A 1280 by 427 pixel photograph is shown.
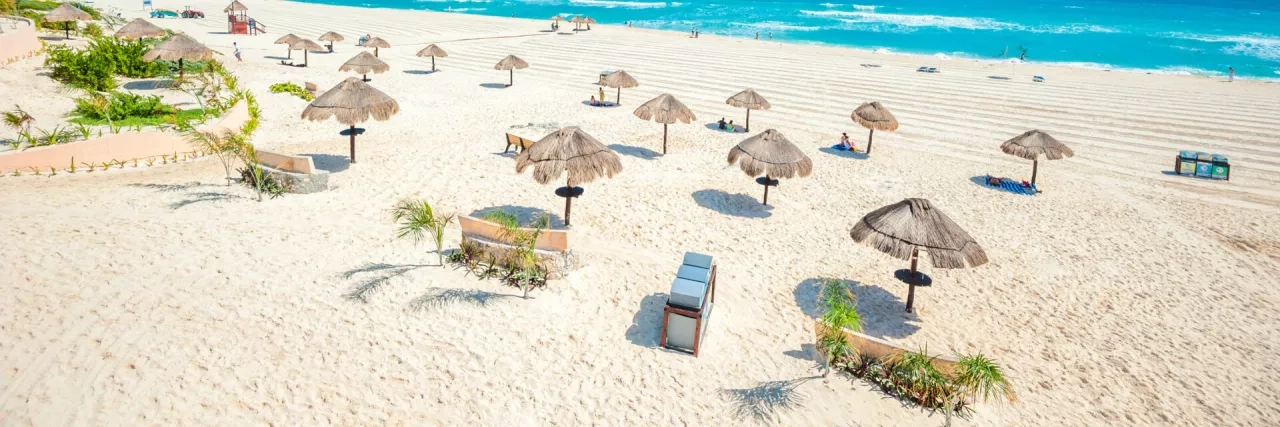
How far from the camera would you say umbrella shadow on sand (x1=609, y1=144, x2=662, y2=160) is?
17.1 m

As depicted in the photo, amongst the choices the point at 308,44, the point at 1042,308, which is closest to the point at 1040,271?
the point at 1042,308

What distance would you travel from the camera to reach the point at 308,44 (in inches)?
1079

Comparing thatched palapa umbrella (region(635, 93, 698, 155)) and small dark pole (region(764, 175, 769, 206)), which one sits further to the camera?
thatched palapa umbrella (region(635, 93, 698, 155))

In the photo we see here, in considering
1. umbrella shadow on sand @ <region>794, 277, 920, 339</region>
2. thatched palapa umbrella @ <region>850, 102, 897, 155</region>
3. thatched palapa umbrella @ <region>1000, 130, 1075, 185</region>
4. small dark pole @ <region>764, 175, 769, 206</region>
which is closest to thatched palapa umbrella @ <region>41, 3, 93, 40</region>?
small dark pole @ <region>764, 175, 769, 206</region>

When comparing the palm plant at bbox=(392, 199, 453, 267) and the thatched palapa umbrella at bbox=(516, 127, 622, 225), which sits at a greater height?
the thatched palapa umbrella at bbox=(516, 127, 622, 225)

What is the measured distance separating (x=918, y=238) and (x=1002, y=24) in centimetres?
7618

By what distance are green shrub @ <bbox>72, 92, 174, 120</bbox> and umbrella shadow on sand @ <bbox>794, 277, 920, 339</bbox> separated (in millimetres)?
15669

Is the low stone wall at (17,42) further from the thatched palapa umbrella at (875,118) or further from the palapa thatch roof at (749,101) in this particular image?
the thatched palapa umbrella at (875,118)

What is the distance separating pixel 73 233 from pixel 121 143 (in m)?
4.88

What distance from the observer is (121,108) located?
53.8 feet

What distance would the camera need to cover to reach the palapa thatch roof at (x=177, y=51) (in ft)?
66.0

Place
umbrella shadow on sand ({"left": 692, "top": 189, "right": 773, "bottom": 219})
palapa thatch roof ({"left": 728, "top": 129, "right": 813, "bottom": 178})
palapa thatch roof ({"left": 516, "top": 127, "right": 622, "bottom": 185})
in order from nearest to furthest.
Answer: palapa thatch roof ({"left": 516, "top": 127, "right": 622, "bottom": 185}) → palapa thatch roof ({"left": 728, "top": 129, "right": 813, "bottom": 178}) → umbrella shadow on sand ({"left": 692, "top": 189, "right": 773, "bottom": 219})

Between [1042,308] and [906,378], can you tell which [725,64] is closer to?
[1042,308]

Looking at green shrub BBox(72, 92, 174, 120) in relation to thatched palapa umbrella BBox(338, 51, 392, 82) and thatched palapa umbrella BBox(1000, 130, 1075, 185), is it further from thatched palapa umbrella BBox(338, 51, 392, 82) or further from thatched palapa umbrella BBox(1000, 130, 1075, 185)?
thatched palapa umbrella BBox(1000, 130, 1075, 185)
